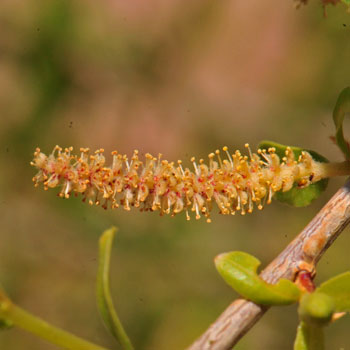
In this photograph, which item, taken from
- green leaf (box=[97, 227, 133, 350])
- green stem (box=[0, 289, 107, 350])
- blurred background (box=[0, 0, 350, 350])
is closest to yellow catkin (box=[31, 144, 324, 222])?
green leaf (box=[97, 227, 133, 350])

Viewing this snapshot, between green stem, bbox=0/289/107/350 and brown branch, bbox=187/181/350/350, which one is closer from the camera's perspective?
green stem, bbox=0/289/107/350

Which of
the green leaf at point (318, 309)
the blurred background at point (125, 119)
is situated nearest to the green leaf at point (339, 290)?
the green leaf at point (318, 309)

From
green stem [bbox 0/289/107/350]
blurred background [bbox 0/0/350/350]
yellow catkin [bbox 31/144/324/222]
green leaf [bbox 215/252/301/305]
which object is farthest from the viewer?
blurred background [bbox 0/0/350/350]

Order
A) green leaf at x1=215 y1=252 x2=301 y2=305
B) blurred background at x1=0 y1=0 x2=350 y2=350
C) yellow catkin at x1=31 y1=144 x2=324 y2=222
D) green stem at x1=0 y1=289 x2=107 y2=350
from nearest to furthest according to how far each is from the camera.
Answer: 1. green stem at x1=0 y1=289 x2=107 y2=350
2. green leaf at x1=215 y1=252 x2=301 y2=305
3. yellow catkin at x1=31 y1=144 x2=324 y2=222
4. blurred background at x1=0 y1=0 x2=350 y2=350

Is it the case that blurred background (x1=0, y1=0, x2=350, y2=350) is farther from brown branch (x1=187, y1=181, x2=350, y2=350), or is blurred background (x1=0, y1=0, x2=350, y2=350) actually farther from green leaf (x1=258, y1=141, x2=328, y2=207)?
brown branch (x1=187, y1=181, x2=350, y2=350)

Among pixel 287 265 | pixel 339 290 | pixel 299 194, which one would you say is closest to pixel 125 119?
pixel 299 194

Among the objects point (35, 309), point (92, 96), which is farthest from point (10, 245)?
point (92, 96)

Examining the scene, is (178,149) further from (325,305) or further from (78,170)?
(325,305)
